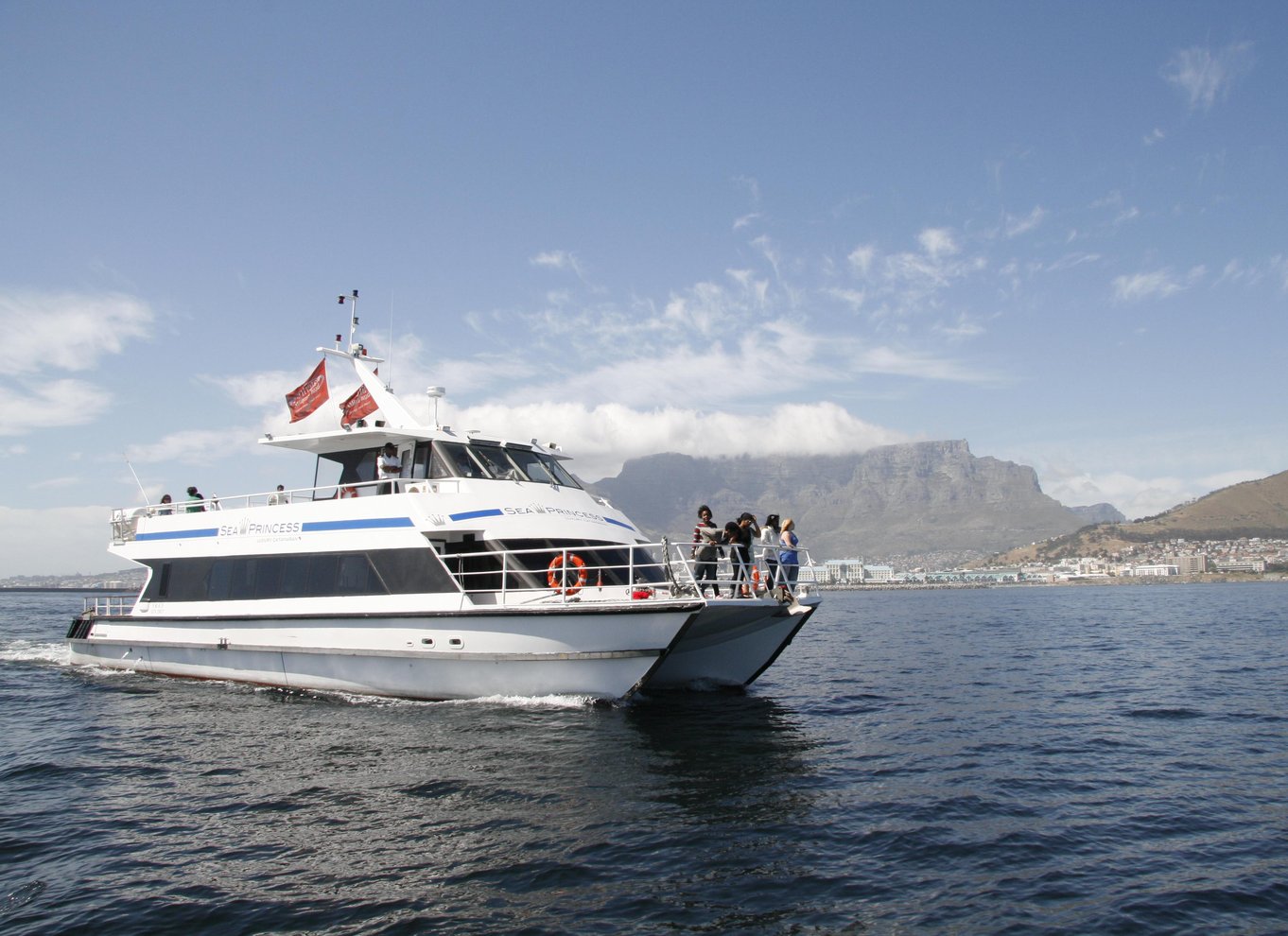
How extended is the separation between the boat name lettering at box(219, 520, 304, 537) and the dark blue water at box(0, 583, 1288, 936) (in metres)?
2.94

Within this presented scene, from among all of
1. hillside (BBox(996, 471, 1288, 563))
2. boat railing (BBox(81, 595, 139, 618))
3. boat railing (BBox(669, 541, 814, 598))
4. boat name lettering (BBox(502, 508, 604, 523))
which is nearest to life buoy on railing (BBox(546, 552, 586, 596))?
boat name lettering (BBox(502, 508, 604, 523))

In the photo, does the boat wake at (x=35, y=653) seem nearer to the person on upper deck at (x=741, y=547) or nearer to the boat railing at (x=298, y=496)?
the boat railing at (x=298, y=496)

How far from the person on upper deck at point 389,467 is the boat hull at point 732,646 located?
19.2 feet

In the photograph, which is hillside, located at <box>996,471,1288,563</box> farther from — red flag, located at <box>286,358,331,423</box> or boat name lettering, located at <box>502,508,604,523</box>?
red flag, located at <box>286,358,331,423</box>

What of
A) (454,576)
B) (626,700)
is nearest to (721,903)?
(626,700)

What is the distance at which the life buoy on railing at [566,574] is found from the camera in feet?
40.3

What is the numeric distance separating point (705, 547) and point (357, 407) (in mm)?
9239

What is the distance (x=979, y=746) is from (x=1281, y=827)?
11.7ft

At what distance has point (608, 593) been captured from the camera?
13.2 metres

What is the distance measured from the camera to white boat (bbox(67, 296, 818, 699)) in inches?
482

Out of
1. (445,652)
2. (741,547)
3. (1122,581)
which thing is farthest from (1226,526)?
(445,652)

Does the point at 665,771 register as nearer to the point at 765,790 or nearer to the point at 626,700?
the point at 765,790

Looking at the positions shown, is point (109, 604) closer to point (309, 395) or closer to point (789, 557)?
point (309, 395)

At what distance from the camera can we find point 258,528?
15766mm
